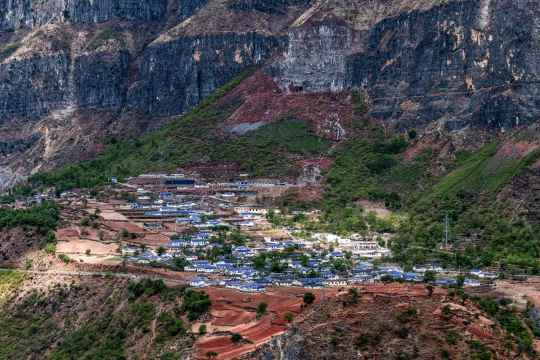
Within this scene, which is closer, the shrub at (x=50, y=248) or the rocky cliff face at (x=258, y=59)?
the shrub at (x=50, y=248)

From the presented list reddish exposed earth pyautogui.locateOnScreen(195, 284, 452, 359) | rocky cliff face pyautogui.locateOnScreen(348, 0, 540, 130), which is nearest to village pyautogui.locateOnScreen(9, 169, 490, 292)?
reddish exposed earth pyautogui.locateOnScreen(195, 284, 452, 359)

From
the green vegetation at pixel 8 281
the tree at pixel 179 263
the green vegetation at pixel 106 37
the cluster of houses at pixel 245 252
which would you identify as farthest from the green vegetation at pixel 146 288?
the green vegetation at pixel 106 37

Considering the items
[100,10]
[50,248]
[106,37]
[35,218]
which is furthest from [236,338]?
[100,10]

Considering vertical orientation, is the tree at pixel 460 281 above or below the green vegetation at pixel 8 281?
above

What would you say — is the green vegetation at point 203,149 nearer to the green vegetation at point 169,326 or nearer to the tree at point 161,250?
the tree at point 161,250

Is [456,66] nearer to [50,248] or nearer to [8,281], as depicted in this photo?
[50,248]

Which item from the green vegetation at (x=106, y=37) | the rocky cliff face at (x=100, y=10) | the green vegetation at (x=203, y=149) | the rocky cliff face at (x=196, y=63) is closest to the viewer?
the green vegetation at (x=203, y=149)

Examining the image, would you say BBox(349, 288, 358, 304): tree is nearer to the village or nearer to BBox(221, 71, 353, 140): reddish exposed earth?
the village
